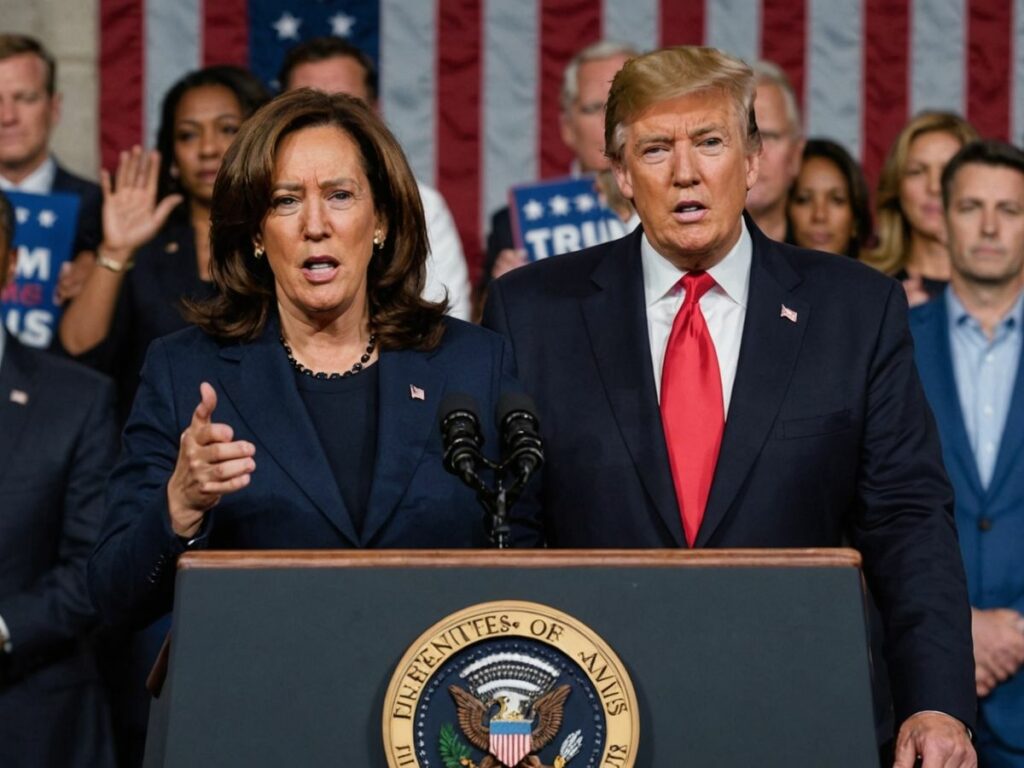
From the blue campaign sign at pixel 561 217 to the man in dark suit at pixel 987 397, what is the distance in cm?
77

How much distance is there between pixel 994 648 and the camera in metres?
4.12

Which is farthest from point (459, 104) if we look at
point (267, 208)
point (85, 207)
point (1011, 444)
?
point (267, 208)

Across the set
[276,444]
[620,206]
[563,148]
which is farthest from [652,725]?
[563,148]

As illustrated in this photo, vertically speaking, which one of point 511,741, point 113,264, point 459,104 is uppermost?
point 459,104

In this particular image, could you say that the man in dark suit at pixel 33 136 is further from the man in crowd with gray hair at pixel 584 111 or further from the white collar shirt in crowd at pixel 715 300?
the white collar shirt in crowd at pixel 715 300

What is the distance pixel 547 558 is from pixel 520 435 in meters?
0.18

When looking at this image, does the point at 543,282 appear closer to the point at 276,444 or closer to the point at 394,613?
the point at 276,444

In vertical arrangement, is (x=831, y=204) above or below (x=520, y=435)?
above

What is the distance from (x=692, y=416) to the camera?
113 inches

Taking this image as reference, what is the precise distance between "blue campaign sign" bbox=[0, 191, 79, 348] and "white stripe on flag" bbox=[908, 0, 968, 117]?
2.85 m

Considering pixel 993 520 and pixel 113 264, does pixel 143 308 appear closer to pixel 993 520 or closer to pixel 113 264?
pixel 113 264

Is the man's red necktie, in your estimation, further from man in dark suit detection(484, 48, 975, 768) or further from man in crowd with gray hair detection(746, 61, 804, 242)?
man in crowd with gray hair detection(746, 61, 804, 242)

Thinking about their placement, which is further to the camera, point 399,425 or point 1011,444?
point 1011,444

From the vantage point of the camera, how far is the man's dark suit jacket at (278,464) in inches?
105
